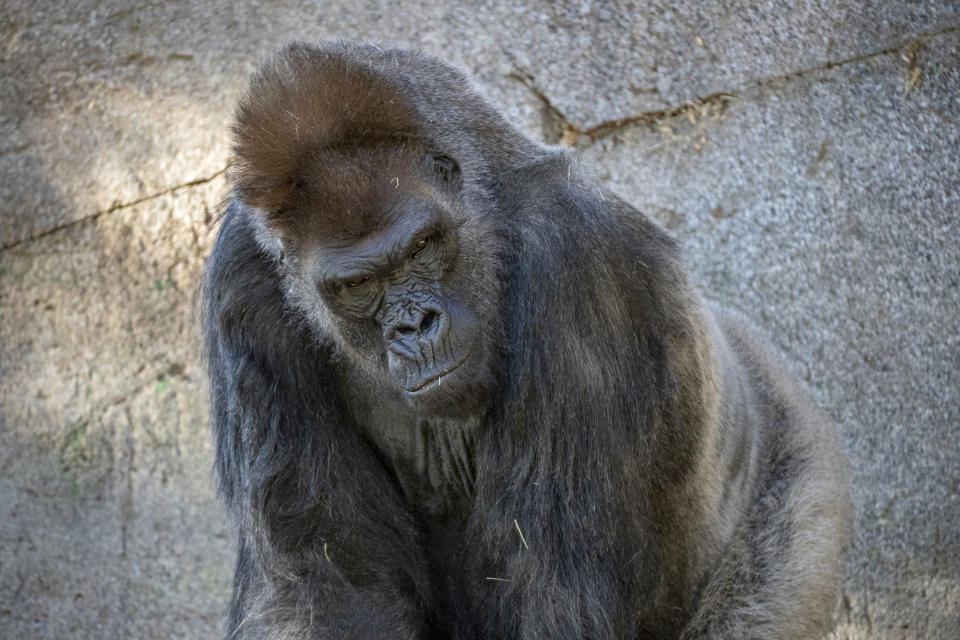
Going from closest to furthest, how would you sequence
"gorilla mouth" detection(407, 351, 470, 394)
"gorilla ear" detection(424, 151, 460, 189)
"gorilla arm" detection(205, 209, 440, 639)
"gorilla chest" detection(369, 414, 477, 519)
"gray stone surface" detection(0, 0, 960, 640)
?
"gorilla mouth" detection(407, 351, 470, 394), "gorilla ear" detection(424, 151, 460, 189), "gorilla arm" detection(205, 209, 440, 639), "gorilla chest" detection(369, 414, 477, 519), "gray stone surface" detection(0, 0, 960, 640)

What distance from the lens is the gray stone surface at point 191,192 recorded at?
4473mm

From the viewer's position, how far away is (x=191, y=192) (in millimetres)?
4551

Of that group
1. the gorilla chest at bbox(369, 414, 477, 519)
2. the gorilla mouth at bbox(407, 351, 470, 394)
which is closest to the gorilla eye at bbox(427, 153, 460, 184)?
the gorilla mouth at bbox(407, 351, 470, 394)

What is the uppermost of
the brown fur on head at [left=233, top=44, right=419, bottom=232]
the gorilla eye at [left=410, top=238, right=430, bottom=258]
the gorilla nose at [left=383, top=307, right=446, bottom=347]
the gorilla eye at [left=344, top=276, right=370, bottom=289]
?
the brown fur on head at [left=233, top=44, right=419, bottom=232]

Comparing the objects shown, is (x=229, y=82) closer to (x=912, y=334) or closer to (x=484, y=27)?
(x=484, y=27)

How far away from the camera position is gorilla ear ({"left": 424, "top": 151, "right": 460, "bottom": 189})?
2969 millimetres

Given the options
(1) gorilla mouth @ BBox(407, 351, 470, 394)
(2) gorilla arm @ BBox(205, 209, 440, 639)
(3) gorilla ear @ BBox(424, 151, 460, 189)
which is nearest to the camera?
(1) gorilla mouth @ BBox(407, 351, 470, 394)

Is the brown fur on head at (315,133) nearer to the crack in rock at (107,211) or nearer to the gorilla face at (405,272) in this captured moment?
the gorilla face at (405,272)

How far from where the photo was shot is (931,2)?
4352 mm

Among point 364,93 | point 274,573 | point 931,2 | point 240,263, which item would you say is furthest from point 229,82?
point 931,2

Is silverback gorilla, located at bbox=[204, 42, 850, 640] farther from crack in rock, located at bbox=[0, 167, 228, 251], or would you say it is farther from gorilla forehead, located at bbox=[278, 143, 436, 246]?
crack in rock, located at bbox=[0, 167, 228, 251]

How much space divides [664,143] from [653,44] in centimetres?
40

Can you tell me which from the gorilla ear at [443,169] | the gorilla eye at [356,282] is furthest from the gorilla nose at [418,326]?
the gorilla ear at [443,169]

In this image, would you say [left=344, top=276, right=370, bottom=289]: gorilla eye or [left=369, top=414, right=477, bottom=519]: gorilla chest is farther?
[left=369, top=414, right=477, bottom=519]: gorilla chest
